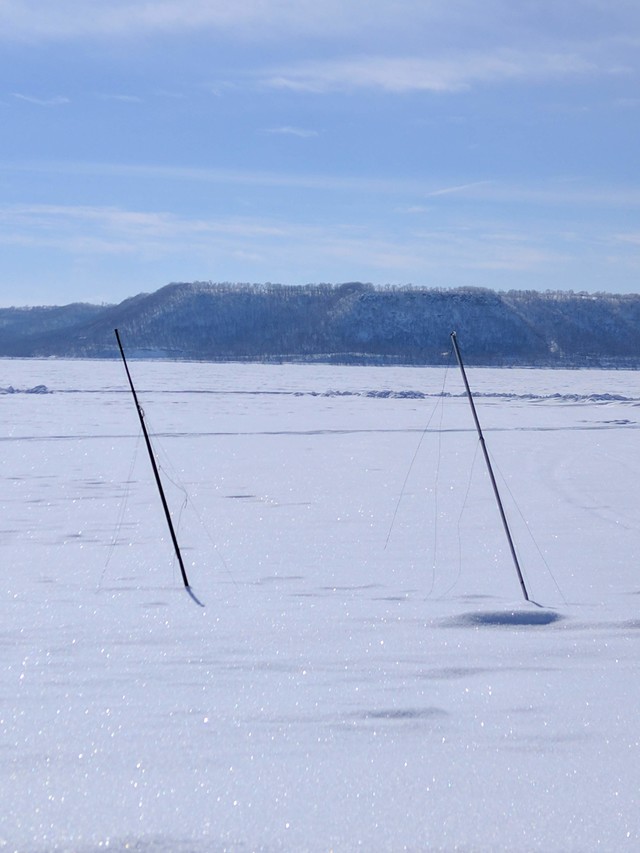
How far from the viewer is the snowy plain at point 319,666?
369 centimetres

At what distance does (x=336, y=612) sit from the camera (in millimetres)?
6883

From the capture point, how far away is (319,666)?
5.58 meters

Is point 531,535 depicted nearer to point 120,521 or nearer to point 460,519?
point 460,519

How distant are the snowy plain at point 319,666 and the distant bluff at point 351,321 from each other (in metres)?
115

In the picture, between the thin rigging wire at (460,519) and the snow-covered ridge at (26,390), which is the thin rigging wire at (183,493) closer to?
the thin rigging wire at (460,519)

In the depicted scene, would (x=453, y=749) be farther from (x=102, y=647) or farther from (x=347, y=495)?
(x=347, y=495)

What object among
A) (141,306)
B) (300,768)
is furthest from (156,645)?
(141,306)

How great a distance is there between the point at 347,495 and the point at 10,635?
23.9ft

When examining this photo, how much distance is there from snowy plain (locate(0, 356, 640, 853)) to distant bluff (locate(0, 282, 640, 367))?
376ft

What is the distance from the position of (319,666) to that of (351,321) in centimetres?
14244

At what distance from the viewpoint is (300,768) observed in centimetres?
409

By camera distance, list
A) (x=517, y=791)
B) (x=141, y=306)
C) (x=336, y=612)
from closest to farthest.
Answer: (x=517, y=791), (x=336, y=612), (x=141, y=306)

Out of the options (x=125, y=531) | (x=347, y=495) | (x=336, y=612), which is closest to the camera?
(x=336, y=612)

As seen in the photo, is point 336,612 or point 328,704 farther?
point 336,612
